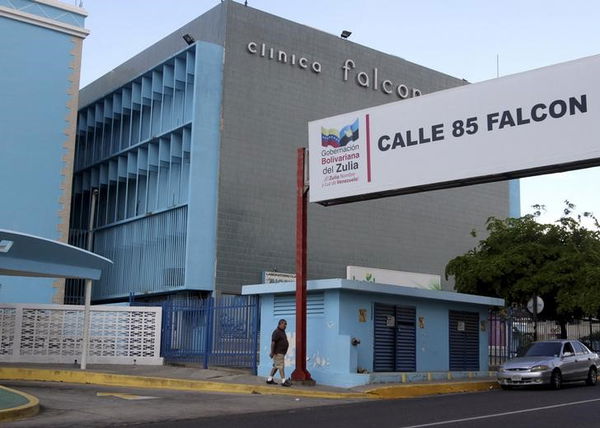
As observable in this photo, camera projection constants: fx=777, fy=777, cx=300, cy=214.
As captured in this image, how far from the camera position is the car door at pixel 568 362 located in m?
20.9

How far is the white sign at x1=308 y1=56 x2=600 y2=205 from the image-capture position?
55.0ft

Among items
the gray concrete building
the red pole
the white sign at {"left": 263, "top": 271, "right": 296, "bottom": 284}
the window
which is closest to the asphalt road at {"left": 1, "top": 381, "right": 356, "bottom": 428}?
the red pole

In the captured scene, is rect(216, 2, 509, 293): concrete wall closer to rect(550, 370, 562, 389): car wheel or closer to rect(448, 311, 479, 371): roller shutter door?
rect(448, 311, 479, 371): roller shutter door

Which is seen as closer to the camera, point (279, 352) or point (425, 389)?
point (279, 352)

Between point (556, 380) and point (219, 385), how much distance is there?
350 inches

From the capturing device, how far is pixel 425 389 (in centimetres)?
1948

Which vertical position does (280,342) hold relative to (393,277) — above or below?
below

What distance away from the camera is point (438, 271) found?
4191 cm

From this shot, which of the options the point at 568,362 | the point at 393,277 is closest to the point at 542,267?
the point at 568,362

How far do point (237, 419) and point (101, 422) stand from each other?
7.21 feet

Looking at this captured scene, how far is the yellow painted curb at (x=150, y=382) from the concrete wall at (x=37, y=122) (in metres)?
11.1

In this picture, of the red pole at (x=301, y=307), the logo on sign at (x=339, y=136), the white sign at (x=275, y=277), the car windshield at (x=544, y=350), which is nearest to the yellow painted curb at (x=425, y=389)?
the car windshield at (x=544, y=350)

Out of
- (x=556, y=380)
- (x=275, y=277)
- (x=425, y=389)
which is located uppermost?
(x=275, y=277)

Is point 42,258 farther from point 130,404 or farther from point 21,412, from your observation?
point 21,412
